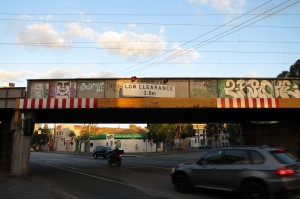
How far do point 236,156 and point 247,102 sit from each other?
1074cm

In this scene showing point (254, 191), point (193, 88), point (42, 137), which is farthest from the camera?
point (42, 137)

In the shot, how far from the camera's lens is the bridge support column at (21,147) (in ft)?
65.5

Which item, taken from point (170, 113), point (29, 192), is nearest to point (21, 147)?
point (29, 192)

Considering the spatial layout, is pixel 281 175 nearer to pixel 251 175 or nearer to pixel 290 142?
pixel 251 175

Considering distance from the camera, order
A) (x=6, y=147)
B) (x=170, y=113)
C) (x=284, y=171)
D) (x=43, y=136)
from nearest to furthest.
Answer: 1. (x=284, y=171)
2. (x=170, y=113)
3. (x=6, y=147)
4. (x=43, y=136)

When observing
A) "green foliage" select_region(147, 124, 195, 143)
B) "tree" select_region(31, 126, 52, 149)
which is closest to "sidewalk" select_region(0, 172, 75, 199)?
"green foliage" select_region(147, 124, 195, 143)

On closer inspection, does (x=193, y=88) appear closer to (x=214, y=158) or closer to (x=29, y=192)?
(x=214, y=158)

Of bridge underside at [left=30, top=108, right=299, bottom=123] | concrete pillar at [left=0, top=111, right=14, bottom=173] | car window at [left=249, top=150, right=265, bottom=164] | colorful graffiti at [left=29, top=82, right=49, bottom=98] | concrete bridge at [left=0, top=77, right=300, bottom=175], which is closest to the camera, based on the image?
car window at [left=249, top=150, right=265, bottom=164]

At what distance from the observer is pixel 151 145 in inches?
3494

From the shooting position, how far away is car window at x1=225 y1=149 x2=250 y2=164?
10008 mm

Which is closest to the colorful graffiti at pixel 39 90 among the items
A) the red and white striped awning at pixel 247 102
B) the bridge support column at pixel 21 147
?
the bridge support column at pixel 21 147

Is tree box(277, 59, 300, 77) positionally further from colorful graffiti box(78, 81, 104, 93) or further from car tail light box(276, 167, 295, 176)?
car tail light box(276, 167, 295, 176)

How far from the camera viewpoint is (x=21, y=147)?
20172 mm

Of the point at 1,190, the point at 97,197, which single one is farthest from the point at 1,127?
the point at 97,197
